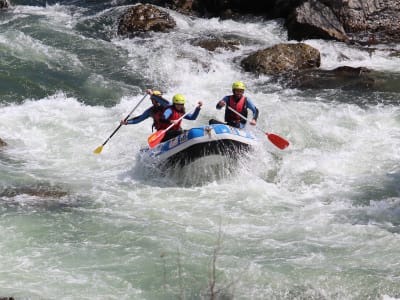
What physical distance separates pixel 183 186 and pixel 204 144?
76 cm

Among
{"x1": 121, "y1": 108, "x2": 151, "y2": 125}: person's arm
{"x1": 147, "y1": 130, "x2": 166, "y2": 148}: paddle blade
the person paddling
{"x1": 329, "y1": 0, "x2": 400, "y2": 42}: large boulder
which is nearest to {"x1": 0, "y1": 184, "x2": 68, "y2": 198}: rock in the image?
{"x1": 147, "y1": 130, "x2": 166, "y2": 148}: paddle blade

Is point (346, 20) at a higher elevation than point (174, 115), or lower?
lower

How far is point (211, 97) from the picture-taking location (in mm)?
13734

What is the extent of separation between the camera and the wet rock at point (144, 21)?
17453 millimetres

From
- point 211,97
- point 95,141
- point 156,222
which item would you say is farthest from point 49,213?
point 211,97

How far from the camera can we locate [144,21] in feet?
57.8

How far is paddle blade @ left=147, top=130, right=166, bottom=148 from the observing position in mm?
9812

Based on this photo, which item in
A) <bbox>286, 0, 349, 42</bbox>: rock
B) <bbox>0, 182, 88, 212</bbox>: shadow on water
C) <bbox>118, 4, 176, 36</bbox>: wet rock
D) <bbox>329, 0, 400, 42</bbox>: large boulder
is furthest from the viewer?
<bbox>118, 4, 176, 36</bbox>: wet rock

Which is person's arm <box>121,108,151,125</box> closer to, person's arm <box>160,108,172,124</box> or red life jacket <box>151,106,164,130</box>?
red life jacket <box>151,106,164,130</box>

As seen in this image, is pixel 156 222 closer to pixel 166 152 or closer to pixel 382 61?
pixel 166 152

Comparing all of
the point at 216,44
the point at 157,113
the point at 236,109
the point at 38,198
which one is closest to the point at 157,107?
the point at 157,113

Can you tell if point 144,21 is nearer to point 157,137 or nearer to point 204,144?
point 157,137

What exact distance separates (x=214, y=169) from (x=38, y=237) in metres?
3.00

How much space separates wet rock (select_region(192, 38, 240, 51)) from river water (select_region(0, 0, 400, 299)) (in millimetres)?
308
